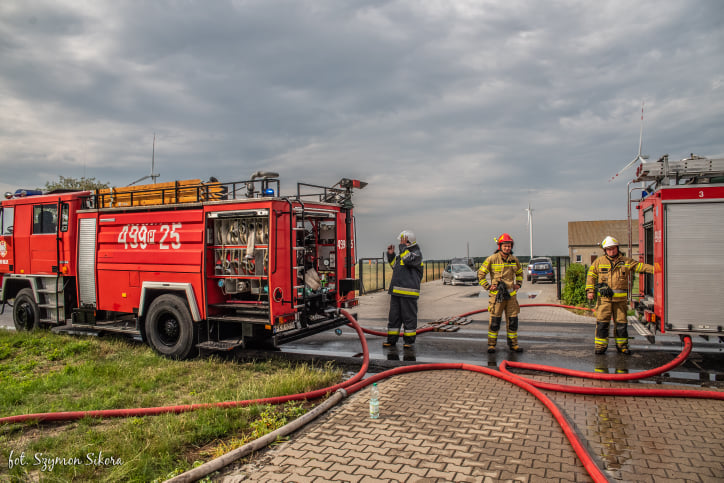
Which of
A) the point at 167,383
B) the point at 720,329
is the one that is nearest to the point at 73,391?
the point at 167,383

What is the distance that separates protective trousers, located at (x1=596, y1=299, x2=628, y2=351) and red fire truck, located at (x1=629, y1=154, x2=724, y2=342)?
1.69ft

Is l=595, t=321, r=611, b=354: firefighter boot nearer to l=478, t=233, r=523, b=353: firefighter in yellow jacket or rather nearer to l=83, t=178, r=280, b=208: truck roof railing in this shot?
l=478, t=233, r=523, b=353: firefighter in yellow jacket

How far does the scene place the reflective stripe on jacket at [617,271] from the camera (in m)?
7.50

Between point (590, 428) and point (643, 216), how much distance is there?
5682mm

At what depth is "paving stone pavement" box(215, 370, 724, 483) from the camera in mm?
3574

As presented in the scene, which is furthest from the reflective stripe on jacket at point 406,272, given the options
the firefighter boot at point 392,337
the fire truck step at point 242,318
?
the fire truck step at point 242,318

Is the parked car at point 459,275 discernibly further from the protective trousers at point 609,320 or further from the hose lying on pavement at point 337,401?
the hose lying on pavement at point 337,401

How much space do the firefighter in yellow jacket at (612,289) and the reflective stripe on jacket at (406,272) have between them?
9.21 ft

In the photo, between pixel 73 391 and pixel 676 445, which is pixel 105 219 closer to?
pixel 73 391

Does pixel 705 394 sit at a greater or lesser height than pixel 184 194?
lesser

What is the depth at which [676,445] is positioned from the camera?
410 cm

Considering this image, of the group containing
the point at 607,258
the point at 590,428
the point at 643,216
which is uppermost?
the point at 643,216

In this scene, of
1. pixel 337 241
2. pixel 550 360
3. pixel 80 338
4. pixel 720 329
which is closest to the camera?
pixel 720 329

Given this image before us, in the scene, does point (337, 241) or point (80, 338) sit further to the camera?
point (80, 338)
